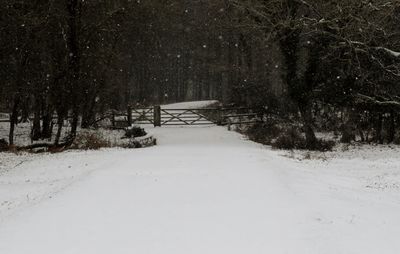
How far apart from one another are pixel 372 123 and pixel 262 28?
25.7 feet

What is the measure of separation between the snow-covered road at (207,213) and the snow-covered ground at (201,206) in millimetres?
19

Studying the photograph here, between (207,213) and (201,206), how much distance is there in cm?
49

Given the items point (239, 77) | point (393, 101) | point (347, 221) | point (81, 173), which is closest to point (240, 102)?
point (239, 77)

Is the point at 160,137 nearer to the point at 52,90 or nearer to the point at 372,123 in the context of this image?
the point at 52,90

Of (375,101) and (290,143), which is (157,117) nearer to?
(290,143)

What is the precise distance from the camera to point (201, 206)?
9797 millimetres

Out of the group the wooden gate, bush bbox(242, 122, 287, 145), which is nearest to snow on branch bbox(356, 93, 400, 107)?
bush bbox(242, 122, 287, 145)

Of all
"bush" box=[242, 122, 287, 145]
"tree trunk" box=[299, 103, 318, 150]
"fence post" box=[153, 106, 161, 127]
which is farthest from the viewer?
"fence post" box=[153, 106, 161, 127]

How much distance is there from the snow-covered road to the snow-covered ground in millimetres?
19

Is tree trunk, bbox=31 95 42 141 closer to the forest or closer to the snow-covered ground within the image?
the forest

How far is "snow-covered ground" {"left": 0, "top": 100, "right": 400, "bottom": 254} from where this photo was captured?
25.4 feet

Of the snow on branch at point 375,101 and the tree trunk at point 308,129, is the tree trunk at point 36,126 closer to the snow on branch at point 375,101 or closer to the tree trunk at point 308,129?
the tree trunk at point 308,129

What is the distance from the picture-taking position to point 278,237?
25.8 feet

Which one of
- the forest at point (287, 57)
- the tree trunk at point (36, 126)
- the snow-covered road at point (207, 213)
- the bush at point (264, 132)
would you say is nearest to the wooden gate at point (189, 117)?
A: the bush at point (264, 132)
